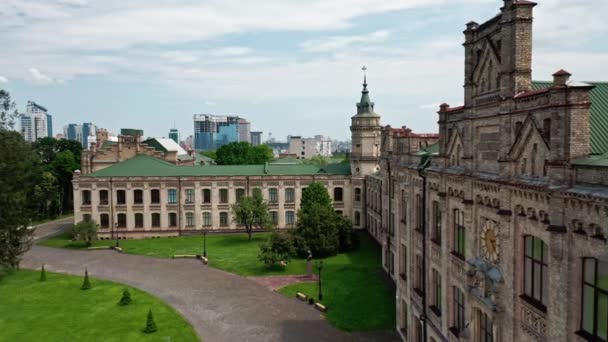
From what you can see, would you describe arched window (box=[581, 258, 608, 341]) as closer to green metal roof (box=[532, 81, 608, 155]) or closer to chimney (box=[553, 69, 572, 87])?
green metal roof (box=[532, 81, 608, 155])

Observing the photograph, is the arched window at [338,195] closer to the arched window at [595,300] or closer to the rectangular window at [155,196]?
the rectangular window at [155,196]

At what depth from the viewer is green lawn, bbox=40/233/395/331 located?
3077 cm

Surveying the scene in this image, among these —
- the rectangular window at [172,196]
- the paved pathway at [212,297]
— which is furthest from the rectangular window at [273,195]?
the paved pathway at [212,297]

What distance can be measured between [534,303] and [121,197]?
187 feet

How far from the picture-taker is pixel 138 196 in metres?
60.4

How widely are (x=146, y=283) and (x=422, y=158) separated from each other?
92.9 feet

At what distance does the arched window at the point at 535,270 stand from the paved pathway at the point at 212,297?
14956mm

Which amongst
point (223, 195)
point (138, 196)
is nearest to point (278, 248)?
point (223, 195)

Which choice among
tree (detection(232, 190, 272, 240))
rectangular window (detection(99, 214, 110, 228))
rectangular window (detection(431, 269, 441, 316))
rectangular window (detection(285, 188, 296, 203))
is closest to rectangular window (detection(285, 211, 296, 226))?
rectangular window (detection(285, 188, 296, 203))

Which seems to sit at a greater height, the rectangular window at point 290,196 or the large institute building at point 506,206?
the large institute building at point 506,206

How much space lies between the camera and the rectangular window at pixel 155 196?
60.3 metres

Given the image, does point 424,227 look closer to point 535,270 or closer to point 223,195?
Result: point 535,270

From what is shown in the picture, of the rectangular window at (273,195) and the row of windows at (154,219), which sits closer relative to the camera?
the row of windows at (154,219)

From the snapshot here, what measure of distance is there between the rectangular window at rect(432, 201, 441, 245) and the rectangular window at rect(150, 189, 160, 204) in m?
46.9
